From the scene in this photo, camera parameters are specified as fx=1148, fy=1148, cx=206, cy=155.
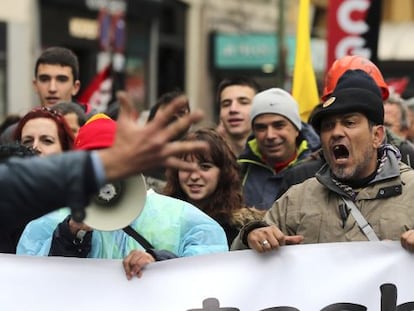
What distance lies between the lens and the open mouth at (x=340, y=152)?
414cm

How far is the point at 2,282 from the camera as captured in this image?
158 inches

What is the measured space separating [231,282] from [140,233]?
0.36 metres

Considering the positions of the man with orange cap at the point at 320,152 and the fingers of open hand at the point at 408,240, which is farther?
the man with orange cap at the point at 320,152

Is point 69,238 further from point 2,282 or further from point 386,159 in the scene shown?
point 386,159

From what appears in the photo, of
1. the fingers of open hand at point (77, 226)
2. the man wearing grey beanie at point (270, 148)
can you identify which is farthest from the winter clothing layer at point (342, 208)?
the man wearing grey beanie at point (270, 148)

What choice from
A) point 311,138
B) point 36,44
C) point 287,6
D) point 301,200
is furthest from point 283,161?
point 287,6

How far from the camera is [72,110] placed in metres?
6.14

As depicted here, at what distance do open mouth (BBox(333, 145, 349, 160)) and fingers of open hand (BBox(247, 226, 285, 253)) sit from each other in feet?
1.28

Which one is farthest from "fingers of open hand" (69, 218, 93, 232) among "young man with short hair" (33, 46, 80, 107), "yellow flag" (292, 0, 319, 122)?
"yellow flag" (292, 0, 319, 122)

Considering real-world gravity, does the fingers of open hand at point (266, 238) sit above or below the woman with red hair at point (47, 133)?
below

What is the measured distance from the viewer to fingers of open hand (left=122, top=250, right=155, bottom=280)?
393cm

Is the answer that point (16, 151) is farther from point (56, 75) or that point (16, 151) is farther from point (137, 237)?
point (56, 75)

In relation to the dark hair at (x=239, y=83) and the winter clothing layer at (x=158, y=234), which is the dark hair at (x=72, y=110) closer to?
the dark hair at (x=239, y=83)

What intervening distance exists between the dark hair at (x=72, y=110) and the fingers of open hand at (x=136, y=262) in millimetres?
2215
